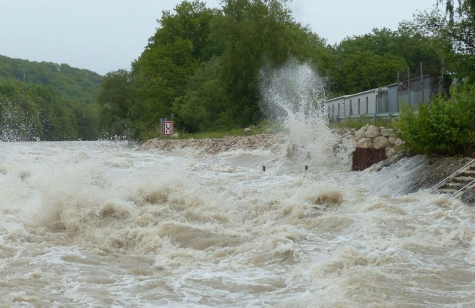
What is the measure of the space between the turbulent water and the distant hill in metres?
153

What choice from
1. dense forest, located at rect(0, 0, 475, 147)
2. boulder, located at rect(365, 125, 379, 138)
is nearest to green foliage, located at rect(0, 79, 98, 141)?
dense forest, located at rect(0, 0, 475, 147)

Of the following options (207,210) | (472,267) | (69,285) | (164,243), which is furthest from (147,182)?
(472,267)

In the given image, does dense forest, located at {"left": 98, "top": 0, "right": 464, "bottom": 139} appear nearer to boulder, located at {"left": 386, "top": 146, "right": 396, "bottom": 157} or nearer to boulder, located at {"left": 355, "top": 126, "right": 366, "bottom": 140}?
boulder, located at {"left": 355, "top": 126, "right": 366, "bottom": 140}

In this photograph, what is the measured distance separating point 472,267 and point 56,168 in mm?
10969

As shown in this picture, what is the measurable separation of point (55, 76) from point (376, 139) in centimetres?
16862

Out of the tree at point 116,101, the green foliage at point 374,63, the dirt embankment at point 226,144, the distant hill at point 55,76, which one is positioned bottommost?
the dirt embankment at point 226,144

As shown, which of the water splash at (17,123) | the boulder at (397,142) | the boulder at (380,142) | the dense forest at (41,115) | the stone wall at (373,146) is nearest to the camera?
the boulder at (397,142)

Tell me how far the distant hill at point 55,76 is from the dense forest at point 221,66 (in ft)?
328

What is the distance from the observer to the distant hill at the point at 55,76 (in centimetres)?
17012

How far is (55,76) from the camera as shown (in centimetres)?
17938

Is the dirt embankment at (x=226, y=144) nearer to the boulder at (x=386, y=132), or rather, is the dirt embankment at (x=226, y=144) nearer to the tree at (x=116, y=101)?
the boulder at (x=386, y=132)

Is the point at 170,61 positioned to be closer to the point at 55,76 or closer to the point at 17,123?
the point at 17,123

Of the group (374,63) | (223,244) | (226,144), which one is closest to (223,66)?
(226,144)

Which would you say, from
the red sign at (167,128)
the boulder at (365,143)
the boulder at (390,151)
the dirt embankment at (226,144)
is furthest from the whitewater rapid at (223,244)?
the red sign at (167,128)
